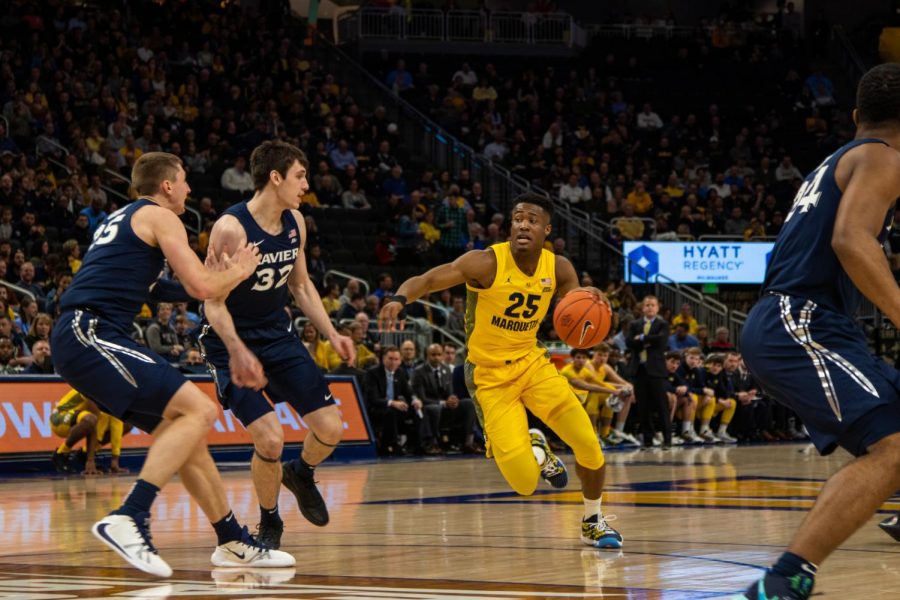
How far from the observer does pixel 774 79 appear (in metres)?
32.8

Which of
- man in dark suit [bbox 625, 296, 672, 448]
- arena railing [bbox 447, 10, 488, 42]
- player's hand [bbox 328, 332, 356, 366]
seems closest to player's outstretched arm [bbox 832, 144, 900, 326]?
player's hand [bbox 328, 332, 356, 366]

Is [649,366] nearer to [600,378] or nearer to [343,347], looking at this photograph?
[600,378]

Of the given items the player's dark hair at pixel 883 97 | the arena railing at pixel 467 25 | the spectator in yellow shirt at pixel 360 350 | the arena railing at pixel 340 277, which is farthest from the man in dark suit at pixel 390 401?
the arena railing at pixel 467 25

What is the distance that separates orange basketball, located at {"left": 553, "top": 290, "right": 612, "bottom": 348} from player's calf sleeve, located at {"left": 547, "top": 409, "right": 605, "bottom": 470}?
482 millimetres

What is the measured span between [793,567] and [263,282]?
3.66 meters

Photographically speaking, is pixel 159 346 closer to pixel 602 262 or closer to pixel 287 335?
pixel 287 335

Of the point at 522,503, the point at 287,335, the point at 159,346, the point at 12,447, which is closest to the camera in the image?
the point at 287,335

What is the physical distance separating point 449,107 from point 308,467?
21.9 m

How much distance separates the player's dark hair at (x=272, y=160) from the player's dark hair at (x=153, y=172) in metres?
0.69

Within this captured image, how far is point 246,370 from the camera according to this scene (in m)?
6.48

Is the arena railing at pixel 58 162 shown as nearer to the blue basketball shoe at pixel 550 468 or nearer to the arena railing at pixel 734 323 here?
the arena railing at pixel 734 323

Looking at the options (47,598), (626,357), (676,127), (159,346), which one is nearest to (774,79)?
(676,127)

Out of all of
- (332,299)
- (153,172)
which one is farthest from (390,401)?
(153,172)

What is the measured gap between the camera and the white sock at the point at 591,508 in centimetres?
780
